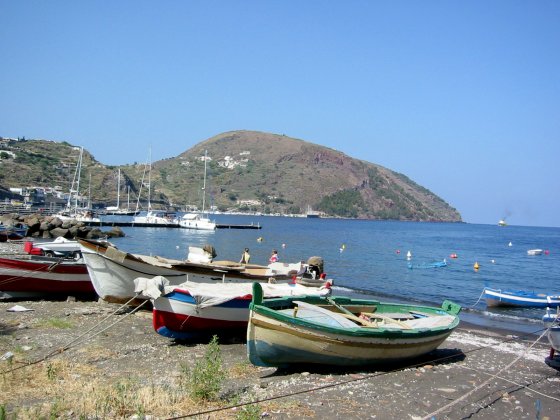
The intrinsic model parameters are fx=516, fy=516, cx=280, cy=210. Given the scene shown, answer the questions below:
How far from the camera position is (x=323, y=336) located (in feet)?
36.2

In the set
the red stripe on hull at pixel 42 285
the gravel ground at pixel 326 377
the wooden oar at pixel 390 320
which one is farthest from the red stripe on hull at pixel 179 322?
the red stripe on hull at pixel 42 285

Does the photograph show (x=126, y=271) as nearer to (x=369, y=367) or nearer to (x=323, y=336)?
(x=323, y=336)

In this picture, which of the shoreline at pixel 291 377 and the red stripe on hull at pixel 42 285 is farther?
the red stripe on hull at pixel 42 285

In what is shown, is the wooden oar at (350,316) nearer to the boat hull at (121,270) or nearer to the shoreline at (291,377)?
the shoreline at (291,377)

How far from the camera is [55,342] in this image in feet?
44.0

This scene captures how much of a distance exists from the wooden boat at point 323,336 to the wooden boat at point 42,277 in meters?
10.5

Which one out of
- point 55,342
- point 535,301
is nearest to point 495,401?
point 55,342

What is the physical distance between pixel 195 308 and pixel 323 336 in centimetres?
422

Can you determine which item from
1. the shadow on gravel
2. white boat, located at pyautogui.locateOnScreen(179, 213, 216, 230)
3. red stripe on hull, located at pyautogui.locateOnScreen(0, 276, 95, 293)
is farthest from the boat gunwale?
white boat, located at pyautogui.locateOnScreen(179, 213, 216, 230)

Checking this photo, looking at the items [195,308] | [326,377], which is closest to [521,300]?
[326,377]

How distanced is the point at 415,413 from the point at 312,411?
200 centimetres

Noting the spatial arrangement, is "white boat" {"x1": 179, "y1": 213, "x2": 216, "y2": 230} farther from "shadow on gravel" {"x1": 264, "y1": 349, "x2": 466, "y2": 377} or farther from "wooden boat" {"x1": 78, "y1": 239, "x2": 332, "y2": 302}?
"shadow on gravel" {"x1": 264, "y1": 349, "x2": 466, "y2": 377}

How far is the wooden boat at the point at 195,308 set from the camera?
537 inches

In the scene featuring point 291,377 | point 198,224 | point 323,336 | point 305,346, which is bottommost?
point 291,377
